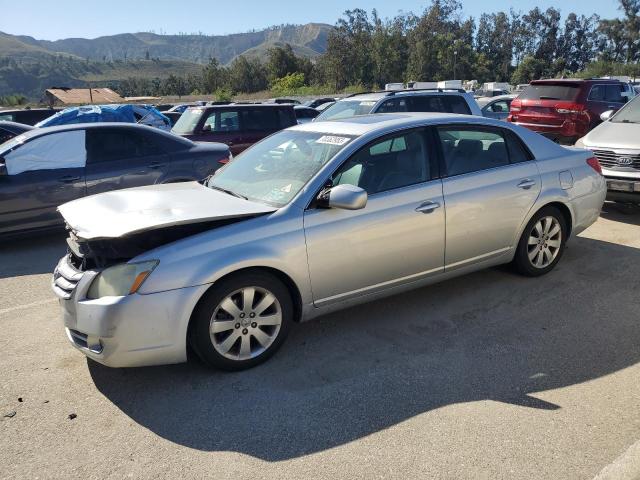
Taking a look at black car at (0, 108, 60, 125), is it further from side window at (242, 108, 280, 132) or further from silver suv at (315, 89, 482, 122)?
silver suv at (315, 89, 482, 122)

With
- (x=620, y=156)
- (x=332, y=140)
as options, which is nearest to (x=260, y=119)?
(x=620, y=156)

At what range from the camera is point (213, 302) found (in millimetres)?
3463

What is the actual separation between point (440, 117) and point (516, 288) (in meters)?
1.68

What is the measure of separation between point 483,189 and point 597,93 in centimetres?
953

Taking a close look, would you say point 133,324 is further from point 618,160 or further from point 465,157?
point 618,160

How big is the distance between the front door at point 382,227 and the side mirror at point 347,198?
170 mm

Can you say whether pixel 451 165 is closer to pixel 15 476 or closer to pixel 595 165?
pixel 595 165

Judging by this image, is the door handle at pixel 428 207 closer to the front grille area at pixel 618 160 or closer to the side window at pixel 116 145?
the front grille area at pixel 618 160

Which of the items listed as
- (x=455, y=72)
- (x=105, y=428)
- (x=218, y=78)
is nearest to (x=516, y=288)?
(x=105, y=428)

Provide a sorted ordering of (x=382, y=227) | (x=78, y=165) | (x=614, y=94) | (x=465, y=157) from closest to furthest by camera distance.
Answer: (x=382, y=227) < (x=465, y=157) < (x=78, y=165) < (x=614, y=94)

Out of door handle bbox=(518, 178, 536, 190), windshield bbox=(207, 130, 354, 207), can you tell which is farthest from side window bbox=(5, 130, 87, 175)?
door handle bbox=(518, 178, 536, 190)

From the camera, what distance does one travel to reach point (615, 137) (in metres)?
7.51

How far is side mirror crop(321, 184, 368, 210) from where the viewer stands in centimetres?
370

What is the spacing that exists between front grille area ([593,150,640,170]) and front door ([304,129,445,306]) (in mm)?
3994
